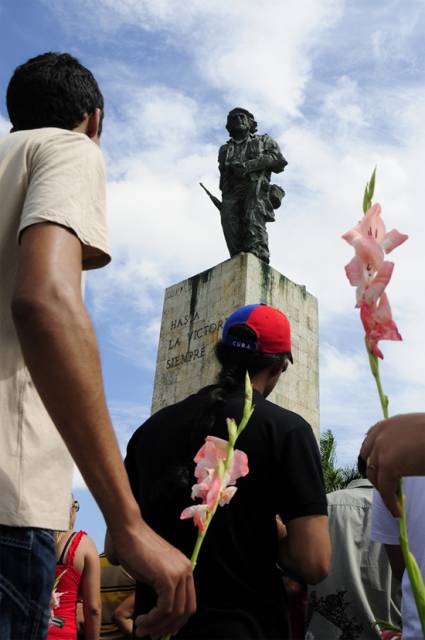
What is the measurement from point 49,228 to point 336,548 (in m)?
1.65

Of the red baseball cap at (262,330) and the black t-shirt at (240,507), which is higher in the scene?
the red baseball cap at (262,330)

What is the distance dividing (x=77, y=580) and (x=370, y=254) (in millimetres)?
2633

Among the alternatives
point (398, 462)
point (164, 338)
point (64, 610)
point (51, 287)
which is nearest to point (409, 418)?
point (398, 462)

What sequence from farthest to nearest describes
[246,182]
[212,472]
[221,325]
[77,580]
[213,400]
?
1. [246,182]
2. [221,325]
3. [77,580]
4. [213,400]
5. [212,472]

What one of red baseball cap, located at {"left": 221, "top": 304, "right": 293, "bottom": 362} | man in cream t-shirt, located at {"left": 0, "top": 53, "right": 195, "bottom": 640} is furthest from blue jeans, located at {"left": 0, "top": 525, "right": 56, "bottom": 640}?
red baseball cap, located at {"left": 221, "top": 304, "right": 293, "bottom": 362}

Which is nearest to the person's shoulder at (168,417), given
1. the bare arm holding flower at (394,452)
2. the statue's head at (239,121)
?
the bare arm holding flower at (394,452)

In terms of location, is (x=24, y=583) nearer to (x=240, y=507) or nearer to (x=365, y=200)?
(x=240, y=507)

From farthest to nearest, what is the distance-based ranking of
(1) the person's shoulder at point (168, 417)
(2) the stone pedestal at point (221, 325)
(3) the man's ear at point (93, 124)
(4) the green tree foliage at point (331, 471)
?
(4) the green tree foliage at point (331, 471) < (2) the stone pedestal at point (221, 325) < (1) the person's shoulder at point (168, 417) < (3) the man's ear at point (93, 124)

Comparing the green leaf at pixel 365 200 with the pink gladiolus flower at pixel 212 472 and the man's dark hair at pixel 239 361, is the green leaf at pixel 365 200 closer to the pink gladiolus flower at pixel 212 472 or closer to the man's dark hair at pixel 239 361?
the pink gladiolus flower at pixel 212 472

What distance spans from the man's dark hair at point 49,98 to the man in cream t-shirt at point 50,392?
12cm

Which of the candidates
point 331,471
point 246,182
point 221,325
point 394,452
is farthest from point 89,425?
point 331,471

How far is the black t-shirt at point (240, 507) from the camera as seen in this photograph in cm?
153

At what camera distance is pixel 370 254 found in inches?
29.7

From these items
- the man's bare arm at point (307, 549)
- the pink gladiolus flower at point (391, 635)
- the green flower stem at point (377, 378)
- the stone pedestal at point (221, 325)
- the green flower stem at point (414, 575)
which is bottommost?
the pink gladiolus flower at point (391, 635)
